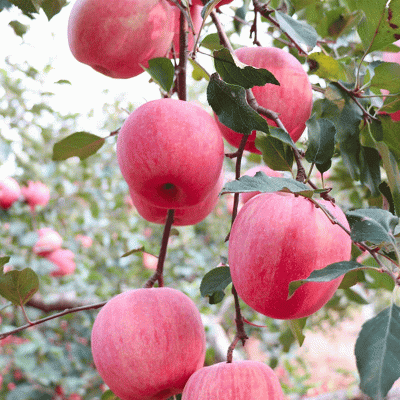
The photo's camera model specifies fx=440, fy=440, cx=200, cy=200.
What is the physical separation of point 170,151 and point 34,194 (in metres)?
1.85

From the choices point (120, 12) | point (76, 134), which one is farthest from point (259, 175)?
point (76, 134)

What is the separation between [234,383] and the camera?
645mm

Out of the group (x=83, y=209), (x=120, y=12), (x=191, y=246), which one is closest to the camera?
(x=120, y=12)

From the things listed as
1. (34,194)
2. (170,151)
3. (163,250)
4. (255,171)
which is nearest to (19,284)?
(163,250)

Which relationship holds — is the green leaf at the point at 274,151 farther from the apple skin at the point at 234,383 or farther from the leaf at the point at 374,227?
the apple skin at the point at 234,383

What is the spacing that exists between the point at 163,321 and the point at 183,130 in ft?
1.02

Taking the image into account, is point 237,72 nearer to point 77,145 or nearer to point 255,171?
point 255,171

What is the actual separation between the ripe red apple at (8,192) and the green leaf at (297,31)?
70.5 inches

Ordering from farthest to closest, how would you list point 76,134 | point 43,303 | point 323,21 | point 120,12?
point 43,303 < point 323,21 < point 76,134 < point 120,12

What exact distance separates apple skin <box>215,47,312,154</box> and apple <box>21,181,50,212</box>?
1754 mm

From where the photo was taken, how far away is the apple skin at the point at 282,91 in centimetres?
80

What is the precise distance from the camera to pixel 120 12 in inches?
30.9

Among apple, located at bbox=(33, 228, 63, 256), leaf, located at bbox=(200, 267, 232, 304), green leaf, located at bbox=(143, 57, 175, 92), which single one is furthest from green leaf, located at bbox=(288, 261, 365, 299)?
apple, located at bbox=(33, 228, 63, 256)

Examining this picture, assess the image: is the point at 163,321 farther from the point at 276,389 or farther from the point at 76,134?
the point at 76,134
